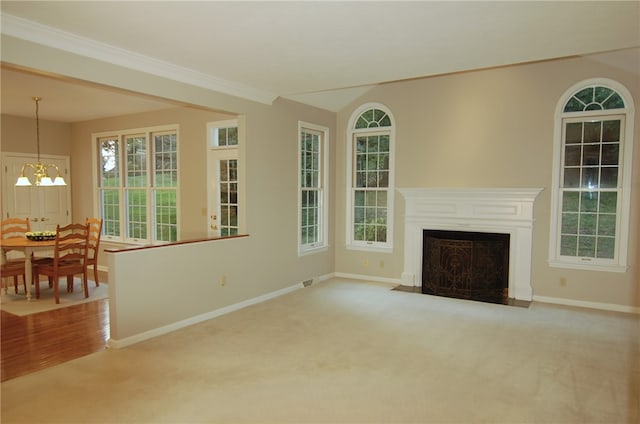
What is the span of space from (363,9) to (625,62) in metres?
→ 3.70

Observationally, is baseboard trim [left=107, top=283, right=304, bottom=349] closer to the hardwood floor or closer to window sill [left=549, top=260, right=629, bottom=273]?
the hardwood floor

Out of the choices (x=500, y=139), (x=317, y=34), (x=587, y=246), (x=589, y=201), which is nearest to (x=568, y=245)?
(x=587, y=246)

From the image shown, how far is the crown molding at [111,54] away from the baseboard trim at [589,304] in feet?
14.8

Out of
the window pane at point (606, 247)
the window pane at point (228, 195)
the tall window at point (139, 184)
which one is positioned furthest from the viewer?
the tall window at point (139, 184)

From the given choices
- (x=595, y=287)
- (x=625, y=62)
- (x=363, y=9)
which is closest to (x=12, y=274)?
(x=363, y=9)

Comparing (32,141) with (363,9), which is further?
(32,141)

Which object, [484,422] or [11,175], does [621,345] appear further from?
[11,175]

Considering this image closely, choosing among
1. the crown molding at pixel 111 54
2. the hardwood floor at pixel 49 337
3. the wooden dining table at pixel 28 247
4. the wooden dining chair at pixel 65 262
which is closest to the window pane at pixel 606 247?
the crown molding at pixel 111 54

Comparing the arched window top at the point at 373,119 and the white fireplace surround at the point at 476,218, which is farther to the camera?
the arched window top at the point at 373,119

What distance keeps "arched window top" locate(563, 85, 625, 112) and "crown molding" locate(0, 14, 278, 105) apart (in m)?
3.91

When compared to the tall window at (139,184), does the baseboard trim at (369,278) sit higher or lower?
lower

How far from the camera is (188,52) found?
3.78 metres

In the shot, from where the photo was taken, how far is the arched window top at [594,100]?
195 inches

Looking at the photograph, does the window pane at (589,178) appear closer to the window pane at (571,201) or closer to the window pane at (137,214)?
the window pane at (571,201)
